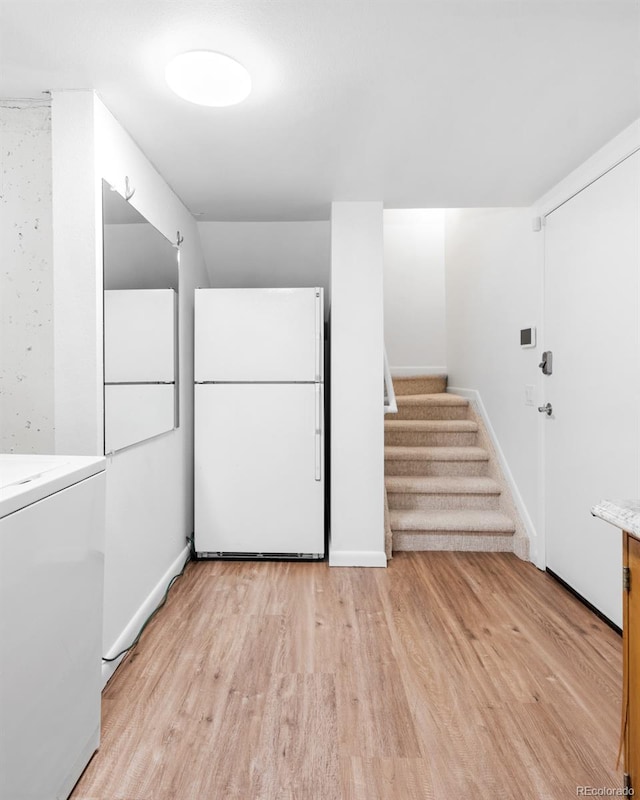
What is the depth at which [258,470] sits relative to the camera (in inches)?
116

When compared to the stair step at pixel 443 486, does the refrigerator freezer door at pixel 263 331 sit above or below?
above

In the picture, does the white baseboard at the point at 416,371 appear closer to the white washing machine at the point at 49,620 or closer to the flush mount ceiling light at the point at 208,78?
the flush mount ceiling light at the point at 208,78

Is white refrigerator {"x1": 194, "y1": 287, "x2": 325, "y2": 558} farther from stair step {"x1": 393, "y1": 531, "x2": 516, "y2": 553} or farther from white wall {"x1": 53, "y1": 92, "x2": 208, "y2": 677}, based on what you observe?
stair step {"x1": 393, "y1": 531, "x2": 516, "y2": 553}

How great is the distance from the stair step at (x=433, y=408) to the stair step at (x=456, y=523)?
105cm

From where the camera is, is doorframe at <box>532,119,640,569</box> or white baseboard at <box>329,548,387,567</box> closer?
doorframe at <box>532,119,640,569</box>

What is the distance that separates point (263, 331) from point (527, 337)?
5.32 feet

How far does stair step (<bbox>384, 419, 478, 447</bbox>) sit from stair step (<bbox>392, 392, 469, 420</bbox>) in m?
0.22

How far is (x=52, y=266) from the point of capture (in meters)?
1.76

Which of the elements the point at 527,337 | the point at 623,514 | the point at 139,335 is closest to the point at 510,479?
the point at 527,337

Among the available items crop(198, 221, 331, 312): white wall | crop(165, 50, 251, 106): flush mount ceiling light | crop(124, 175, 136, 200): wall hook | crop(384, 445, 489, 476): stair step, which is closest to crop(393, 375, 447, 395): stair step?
crop(384, 445, 489, 476): stair step

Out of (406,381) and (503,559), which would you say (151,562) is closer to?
(503,559)

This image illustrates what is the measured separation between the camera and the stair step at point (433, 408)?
405 centimetres

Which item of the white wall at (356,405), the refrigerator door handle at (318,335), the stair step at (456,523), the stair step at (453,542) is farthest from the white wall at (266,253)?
the stair step at (453,542)

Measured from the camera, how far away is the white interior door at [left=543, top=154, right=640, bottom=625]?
6.67ft
